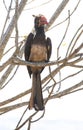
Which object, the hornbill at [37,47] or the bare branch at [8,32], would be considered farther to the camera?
the hornbill at [37,47]

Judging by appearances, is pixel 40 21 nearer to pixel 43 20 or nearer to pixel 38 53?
pixel 43 20

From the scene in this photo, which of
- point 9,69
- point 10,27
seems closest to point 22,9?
point 10,27

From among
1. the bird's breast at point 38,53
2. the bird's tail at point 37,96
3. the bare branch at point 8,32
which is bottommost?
the bird's tail at point 37,96

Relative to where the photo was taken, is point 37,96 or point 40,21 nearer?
point 37,96

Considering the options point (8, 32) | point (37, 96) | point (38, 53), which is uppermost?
point (8, 32)

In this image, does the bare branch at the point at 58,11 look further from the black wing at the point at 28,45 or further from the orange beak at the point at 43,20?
the black wing at the point at 28,45

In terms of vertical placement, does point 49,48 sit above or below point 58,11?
below

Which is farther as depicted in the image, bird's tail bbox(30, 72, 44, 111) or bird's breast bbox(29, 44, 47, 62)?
bird's breast bbox(29, 44, 47, 62)

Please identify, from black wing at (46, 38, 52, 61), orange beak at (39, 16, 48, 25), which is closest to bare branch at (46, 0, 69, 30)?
orange beak at (39, 16, 48, 25)

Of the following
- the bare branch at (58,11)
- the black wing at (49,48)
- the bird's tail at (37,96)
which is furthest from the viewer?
the black wing at (49,48)

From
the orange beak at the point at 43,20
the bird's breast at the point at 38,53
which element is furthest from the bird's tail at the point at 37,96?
the orange beak at the point at 43,20

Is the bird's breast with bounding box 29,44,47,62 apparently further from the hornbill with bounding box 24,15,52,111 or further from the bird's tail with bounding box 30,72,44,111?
the bird's tail with bounding box 30,72,44,111

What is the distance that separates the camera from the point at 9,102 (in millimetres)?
1872

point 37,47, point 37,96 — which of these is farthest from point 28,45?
point 37,96
